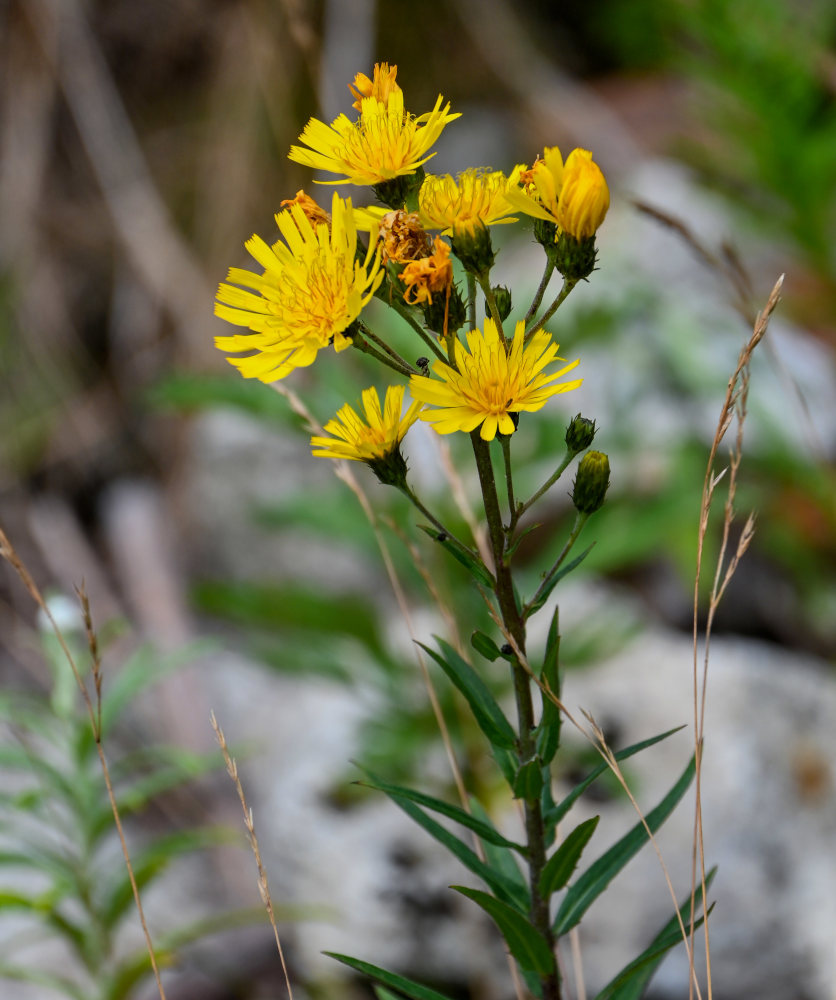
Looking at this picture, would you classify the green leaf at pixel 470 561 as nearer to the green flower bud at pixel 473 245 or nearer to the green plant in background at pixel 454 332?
the green plant in background at pixel 454 332

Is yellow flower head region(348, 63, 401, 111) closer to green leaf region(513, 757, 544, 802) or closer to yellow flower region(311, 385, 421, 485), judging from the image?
yellow flower region(311, 385, 421, 485)

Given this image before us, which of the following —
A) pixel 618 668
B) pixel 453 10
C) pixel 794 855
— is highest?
pixel 453 10

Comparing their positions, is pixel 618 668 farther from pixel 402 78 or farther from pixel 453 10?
pixel 453 10


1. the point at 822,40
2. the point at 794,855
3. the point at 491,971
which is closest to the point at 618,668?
the point at 794,855

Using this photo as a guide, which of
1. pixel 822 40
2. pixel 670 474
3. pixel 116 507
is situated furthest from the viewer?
pixel 116 507

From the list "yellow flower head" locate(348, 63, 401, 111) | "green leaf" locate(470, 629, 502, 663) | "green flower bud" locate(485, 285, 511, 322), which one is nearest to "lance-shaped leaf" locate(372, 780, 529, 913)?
"green leaf" locate(470, 629, 502, 663)

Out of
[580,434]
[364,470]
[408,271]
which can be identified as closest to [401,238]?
[408,271]

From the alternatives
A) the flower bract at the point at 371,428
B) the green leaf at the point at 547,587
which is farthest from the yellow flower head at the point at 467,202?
the green leaf at the point at 547,587

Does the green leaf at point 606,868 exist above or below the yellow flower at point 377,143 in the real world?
below
